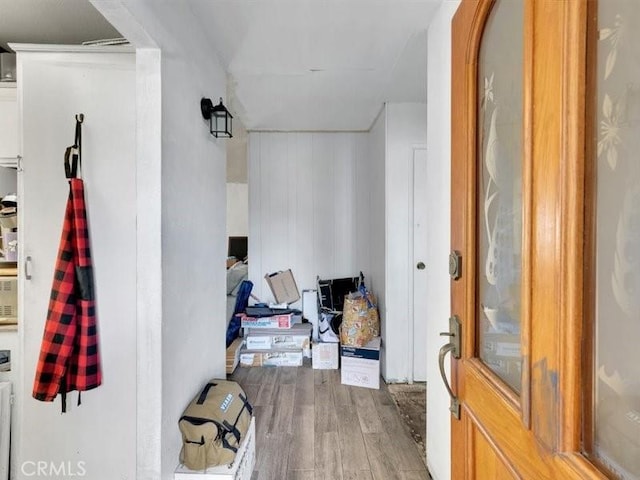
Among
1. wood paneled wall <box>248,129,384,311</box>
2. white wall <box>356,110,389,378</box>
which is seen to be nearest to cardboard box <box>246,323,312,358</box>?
wood paneled wall <box>248,129,384,311</box>

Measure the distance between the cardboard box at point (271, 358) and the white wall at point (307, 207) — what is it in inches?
25.8

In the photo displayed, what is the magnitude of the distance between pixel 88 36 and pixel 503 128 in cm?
219

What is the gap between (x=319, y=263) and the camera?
350cm

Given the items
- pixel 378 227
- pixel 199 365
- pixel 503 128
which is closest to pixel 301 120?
pixel 378 227

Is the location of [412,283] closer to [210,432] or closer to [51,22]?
[210,432]

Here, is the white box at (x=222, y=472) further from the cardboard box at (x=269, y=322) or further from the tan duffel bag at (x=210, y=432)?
the cardboard box at (x=269, y=322)

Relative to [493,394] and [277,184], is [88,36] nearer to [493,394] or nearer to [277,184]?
[277,184]

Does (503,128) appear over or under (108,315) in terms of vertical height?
over

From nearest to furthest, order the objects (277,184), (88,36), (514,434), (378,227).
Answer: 1. (514,434)
2. (88,36)
3. (378,227)
4. (277,184)

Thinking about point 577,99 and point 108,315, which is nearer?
point 577,99

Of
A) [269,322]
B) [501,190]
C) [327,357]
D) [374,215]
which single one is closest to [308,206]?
[374,215]

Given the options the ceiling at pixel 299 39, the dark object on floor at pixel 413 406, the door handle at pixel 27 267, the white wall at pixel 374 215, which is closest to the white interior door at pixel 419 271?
the dark object on floor at pixel 413 406

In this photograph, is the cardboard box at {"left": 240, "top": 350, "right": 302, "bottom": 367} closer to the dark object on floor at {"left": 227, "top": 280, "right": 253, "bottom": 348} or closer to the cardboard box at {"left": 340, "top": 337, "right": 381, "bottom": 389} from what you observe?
the dark object on floor at {"left": 227, "top": 280, "right": 253, "bottom": 348}

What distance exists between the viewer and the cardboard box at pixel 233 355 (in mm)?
2914
